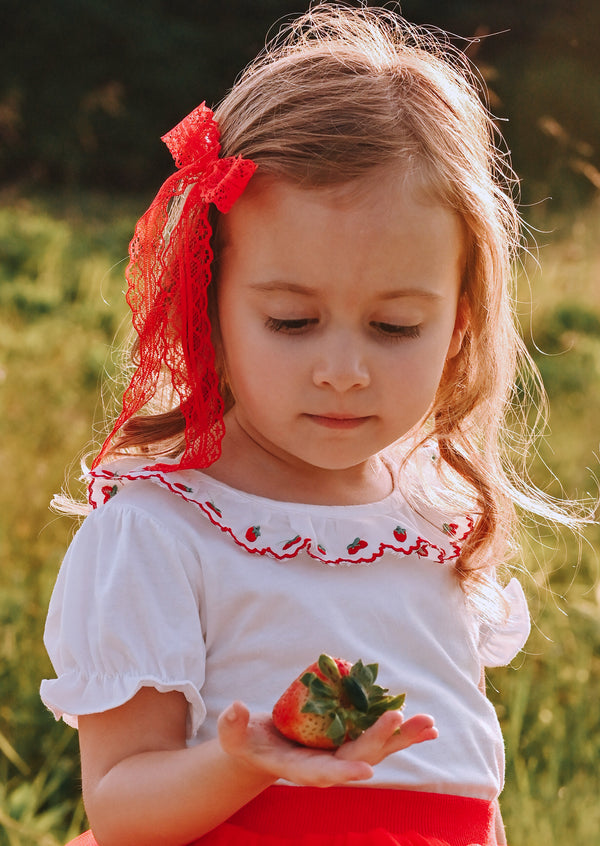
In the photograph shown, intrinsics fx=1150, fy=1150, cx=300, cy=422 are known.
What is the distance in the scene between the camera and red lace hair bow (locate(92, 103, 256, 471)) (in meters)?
1.50

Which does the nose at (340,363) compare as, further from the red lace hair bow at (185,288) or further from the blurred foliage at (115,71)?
the blurred foliage at (115,71)

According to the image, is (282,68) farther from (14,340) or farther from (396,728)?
(14,340)

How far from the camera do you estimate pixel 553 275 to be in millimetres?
5699

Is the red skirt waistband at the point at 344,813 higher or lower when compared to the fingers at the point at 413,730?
lower

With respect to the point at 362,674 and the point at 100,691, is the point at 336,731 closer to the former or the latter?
the point at 362,674

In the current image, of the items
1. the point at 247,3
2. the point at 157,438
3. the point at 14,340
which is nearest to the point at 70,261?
the point at 14,340

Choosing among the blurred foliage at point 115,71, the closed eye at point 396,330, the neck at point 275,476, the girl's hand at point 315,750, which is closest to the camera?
the girl's hand at point 315,750

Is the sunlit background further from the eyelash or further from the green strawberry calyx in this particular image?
the green strawberry calyx

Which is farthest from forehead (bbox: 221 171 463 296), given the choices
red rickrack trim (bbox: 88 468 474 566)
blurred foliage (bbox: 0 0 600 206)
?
blurred foliage (bbox: 0 0 600 206)

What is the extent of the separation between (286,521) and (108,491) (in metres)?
0.24

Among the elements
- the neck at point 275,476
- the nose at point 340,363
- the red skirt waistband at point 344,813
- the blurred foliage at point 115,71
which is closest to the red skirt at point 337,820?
the red skirt waistband at point 344,813

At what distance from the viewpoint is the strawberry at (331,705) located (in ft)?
3.53

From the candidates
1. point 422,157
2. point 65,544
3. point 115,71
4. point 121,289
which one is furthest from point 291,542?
point 115,71

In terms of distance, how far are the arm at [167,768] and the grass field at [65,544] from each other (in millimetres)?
673
